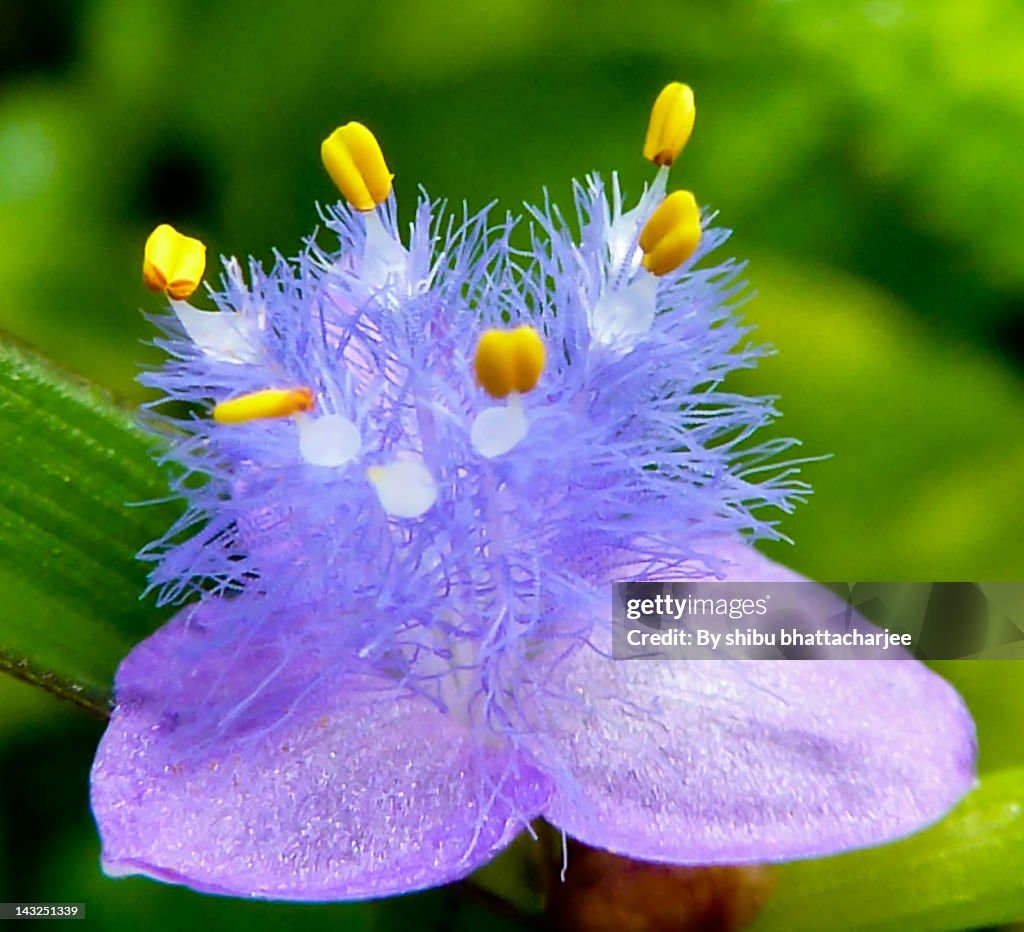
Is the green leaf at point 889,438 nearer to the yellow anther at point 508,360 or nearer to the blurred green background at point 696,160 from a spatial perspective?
the blurred green background at point 696,160

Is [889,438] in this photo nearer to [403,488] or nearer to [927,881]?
[927,881]

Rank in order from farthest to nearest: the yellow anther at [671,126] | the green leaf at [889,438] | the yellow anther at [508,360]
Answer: the green leaf at [889,438] < the yellow anther at [671,126] < the yellow anther at [508,360]

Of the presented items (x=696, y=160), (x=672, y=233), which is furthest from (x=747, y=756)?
(x=696, y=160)

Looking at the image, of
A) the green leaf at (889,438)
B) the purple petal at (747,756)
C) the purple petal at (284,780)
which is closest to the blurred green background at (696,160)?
the green leaf at (889,438)

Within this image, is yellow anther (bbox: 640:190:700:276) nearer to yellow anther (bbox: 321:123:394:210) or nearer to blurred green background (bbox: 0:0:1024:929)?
yellow anther (bbox: 321:123:394:210)

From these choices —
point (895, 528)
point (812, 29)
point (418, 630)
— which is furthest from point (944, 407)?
point (418, 630)
